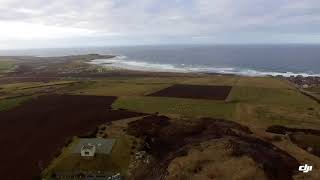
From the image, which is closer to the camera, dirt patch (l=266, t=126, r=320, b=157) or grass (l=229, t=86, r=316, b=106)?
dirt patch (l=266, t=126, r=320, b=157)

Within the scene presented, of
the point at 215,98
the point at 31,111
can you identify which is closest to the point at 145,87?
the point at 215,98

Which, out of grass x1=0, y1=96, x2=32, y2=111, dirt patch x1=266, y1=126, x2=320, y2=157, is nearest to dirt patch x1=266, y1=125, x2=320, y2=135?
dirt patch x1=266, y1=126, x2=320, y2=157


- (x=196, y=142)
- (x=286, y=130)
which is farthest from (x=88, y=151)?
(x=286, y=130)

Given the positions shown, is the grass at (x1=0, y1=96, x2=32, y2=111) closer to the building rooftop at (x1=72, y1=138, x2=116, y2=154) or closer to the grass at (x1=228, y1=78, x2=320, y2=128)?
the building rooftop at (x1=72, y1=138, x2=116, y2=154)

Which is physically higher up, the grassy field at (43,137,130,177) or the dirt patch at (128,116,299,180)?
the dirt patch at (128,116,299,180)

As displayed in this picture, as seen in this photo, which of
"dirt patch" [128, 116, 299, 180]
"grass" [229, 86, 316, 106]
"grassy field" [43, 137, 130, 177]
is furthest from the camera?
"grass" [229, 86, 316, 106]

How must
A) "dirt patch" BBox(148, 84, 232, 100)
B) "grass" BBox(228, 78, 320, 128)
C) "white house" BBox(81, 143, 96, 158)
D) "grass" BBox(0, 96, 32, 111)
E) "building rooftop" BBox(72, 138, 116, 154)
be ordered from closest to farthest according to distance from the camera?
"white house" BBox(81, 143, 96, 158) → "building rooftop" BBox(72, 138, 116, 154) → "grass" BBox(228, 78, 320, 128) → "grass" BBox(0, 96, 32, 111) → "dirt patch" BBox(148, 84, 232, 100)

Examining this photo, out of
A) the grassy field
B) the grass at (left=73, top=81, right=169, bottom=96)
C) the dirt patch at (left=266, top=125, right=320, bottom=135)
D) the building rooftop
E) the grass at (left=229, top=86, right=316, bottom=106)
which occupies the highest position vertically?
the grass at (left=229, top=86, right=316, bottom=106)
